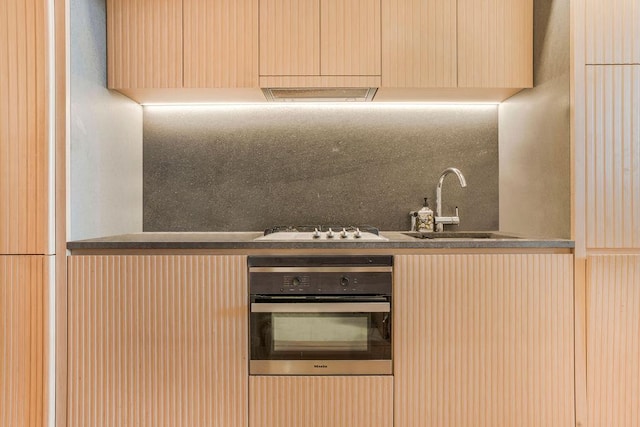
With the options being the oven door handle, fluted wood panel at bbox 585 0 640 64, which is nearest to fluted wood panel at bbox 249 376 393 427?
the oven door handle

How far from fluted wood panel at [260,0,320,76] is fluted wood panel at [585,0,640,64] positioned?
1144mm

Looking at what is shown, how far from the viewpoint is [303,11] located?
6.34ft

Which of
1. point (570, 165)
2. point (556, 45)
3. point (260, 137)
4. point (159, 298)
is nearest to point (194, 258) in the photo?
point (159, 298)

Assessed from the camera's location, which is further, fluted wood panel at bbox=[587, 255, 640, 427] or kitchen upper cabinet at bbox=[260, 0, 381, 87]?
kitchen upper cabinet at bbox=[260, 0, 381, 87]

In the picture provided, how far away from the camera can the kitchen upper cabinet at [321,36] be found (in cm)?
193

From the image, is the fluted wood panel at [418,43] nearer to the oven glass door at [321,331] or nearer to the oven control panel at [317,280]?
→ the oven control panel at [317,280]

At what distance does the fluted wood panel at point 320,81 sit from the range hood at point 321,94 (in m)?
0.02

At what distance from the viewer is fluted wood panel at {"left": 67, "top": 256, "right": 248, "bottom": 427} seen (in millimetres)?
1666

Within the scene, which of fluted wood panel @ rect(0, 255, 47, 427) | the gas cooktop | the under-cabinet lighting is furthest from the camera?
the under-cabinet lighting

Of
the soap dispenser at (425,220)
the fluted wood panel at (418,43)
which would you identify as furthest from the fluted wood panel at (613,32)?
the soap dispenser at (425,220)

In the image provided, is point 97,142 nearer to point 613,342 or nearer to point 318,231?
point 318,231

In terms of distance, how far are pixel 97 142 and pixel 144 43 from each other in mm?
516

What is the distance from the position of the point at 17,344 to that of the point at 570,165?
233 cm

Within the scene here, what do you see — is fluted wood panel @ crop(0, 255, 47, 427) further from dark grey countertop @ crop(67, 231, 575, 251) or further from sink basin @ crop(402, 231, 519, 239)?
sink basin @ crop(402, 231, 519, 239)
